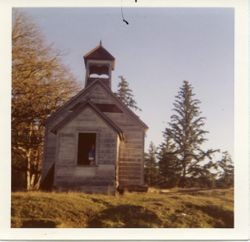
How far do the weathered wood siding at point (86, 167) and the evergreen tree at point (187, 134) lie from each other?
14.8 inches

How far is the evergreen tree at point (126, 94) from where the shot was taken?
10.9 ft

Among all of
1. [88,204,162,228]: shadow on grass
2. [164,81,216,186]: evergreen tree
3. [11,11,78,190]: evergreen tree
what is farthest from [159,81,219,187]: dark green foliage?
[11,11,78,190]: evergreen tree

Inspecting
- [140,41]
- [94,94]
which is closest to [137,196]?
[94,94]

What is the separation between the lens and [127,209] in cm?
325

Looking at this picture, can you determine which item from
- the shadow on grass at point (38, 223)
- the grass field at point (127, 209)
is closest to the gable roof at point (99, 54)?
the grass field at point (127, 209)

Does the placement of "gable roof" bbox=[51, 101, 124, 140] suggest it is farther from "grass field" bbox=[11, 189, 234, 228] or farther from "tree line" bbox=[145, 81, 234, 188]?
"grass field" bbox=[11, 189, 234, 228]

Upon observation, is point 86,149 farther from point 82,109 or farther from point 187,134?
point 187,134

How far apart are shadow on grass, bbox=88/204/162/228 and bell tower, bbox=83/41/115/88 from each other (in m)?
0.75

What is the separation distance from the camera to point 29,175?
129 inches

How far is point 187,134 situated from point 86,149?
0.61m

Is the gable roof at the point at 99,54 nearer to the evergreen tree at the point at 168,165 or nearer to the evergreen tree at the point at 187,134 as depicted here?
the evergreen tree at the point at 187,134

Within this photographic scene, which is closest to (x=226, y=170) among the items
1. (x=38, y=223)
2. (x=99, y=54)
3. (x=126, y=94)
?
(x=126, y=94)
